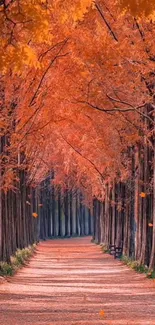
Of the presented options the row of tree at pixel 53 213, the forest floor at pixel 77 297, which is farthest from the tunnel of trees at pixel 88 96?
the row of tree at pixel 53 213

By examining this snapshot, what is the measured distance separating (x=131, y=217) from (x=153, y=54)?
15769mm

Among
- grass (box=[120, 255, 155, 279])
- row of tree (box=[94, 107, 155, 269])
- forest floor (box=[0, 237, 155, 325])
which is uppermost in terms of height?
row of tree (box=[94, 107, 155, 269])

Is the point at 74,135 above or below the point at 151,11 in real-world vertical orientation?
above

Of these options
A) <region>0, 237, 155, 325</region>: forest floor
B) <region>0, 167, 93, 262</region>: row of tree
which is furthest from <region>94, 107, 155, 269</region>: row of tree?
<region>0, 167, 93, 262</region>: row of tree

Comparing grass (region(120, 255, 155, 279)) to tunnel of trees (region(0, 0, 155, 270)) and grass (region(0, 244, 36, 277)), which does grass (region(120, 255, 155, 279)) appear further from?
grass (region(0, 244, 36, 277))

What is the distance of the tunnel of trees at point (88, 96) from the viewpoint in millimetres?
12148

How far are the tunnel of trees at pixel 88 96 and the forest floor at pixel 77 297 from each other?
5.08 feet

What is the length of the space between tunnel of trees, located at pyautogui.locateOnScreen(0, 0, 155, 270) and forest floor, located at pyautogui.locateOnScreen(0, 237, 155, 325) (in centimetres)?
155

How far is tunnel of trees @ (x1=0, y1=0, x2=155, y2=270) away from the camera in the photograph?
1215 centimetres

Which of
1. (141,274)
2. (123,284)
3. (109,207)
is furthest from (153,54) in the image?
(109,207)

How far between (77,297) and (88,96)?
611 centimetres

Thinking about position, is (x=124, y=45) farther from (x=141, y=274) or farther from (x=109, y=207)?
(x=109, y=207)

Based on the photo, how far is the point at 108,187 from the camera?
4650 centimetres

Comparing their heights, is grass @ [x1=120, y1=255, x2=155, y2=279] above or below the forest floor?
above
